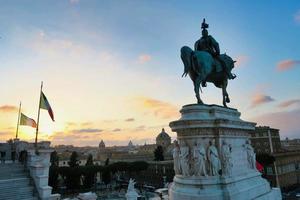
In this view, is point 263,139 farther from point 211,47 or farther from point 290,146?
point 211,47

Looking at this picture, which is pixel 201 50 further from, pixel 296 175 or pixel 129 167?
pixel 296 175

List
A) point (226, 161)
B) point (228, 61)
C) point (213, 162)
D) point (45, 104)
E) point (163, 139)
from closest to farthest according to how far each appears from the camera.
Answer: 1. point (213, 162)
2. point (226, 161)
3. point (228, 61)
4. point (45, 104)
5. point (163, 139)

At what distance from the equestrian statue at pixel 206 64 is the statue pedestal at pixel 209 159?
1.39 m

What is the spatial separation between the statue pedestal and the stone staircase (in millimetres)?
15883

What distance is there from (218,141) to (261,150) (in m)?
60.8

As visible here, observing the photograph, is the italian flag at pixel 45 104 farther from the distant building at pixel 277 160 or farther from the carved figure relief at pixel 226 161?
the distant building at pixel 277 160

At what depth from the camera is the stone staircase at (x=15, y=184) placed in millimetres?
21781

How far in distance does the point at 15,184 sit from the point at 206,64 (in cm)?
1991

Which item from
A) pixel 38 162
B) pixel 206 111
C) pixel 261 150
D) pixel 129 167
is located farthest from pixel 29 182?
pixel 261 150

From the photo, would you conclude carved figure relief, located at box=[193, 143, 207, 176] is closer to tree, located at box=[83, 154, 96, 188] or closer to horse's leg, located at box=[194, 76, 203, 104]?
horse's leg, located at box=[194, 76, 203, 104]

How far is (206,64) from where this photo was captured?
41.6 ft

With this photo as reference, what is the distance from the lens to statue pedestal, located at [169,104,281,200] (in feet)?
35.8

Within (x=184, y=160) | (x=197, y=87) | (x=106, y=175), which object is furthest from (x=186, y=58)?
(x=106, y=175)

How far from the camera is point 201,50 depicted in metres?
13.9
